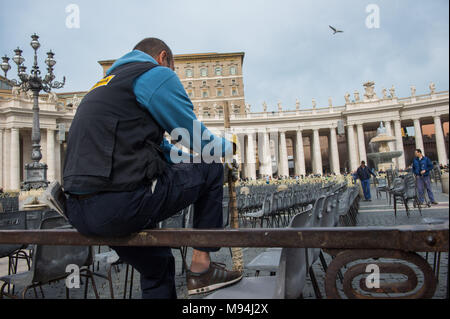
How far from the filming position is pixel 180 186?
147 cm

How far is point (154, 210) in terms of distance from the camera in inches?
53.5

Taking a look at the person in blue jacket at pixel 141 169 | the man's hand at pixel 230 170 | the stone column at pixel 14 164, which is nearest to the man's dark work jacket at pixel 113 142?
the person in blue jacket at pixel 141 169

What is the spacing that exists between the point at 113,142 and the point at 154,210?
364 mm

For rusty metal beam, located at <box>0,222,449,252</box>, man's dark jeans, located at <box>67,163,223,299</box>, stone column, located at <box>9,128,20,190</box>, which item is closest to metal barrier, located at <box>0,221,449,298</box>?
rusty metal beam, located at <box>0,222,449,252</box>

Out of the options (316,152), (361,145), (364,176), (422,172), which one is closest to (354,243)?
(422,172)

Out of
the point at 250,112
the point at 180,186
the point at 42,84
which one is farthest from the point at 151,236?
the point at 250,112

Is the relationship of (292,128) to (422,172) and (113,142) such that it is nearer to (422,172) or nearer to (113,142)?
(422,172)

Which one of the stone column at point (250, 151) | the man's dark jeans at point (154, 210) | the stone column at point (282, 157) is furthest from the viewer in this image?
the stone column at point (282, 157)

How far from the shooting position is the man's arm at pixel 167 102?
4.70ft

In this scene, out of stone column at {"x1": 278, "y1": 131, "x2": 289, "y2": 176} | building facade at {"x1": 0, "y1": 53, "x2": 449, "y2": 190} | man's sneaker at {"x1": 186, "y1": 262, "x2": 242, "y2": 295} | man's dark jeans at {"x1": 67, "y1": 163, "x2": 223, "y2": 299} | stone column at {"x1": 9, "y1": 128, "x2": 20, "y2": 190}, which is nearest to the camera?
man's dark jeans at {"x1": 67, "y1": 163, "x2": 223, "y2": 299}

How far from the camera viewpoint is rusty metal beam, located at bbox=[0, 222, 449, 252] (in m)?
0.92

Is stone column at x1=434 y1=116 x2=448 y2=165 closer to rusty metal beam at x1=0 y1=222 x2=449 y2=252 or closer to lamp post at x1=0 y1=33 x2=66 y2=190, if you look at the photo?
lamp post at x1=0 y1=33 x2=66 y2=190

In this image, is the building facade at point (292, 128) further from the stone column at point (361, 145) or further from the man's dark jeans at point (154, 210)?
the man's dark jeans at point (154, 210)

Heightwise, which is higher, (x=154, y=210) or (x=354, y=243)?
(x=154, y=210)
